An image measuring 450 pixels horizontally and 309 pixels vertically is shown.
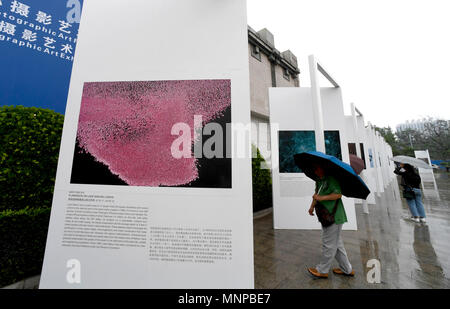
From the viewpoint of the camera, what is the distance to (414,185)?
5.22m

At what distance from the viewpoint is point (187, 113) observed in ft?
6.17

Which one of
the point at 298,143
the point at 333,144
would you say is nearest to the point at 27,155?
the point at 298,143

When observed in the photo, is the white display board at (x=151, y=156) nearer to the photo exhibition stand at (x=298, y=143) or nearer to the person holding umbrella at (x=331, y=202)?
the person holding umbrella at (x=331, y=202)

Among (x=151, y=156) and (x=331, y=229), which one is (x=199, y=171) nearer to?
(x=151, y=156)

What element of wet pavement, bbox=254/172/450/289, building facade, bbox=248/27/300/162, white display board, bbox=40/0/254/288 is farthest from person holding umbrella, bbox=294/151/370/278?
building facade, bbox=248/27/300/162

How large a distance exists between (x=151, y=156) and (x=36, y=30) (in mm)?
3841

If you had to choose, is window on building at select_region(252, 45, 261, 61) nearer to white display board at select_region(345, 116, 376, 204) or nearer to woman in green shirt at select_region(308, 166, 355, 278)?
white display board at select_region(345, 116, 376, 204)

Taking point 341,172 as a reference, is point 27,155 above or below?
above

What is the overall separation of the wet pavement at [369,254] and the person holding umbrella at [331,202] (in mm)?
219

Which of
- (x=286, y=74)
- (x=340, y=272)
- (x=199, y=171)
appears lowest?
(x=340, y=272)

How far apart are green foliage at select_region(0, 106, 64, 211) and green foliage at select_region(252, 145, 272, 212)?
16.7 ft

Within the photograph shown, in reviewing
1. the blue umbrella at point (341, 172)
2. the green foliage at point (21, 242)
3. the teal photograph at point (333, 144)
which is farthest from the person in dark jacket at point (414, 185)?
the green foliage at point (21, 242)

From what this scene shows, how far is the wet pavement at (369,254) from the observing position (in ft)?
8.51
